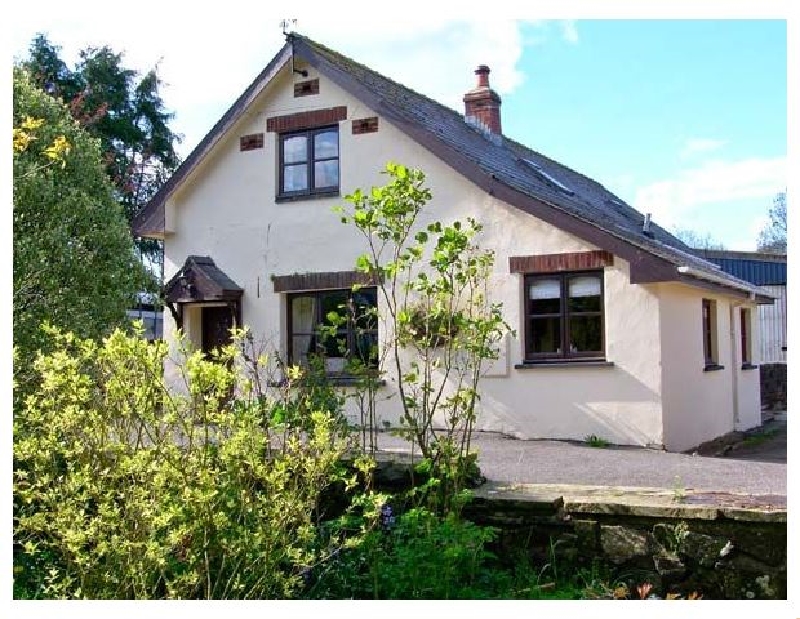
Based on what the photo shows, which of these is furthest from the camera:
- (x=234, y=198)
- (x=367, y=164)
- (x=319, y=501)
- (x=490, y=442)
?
(x=234, y=198)

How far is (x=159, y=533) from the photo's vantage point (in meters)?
5.24

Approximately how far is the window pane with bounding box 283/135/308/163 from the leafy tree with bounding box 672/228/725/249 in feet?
41.5

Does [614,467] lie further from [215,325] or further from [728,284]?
[215,325]

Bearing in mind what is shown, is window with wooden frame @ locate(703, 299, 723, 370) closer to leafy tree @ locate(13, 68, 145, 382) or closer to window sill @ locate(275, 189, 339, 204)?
window sill @ locate(275, 189, 339, 204)

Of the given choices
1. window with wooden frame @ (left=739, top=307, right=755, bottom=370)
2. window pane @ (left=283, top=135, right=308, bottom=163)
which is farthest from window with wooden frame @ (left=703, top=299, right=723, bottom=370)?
window pane @ (left=283, top=135, right=308, bottom=163)

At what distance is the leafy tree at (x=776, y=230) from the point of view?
1141 cm

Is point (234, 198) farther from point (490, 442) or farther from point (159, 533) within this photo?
point (159, 533)

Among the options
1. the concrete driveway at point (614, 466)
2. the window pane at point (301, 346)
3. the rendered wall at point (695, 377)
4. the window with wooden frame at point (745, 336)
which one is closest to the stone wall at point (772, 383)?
the window with wooden frame at point (745, 336)

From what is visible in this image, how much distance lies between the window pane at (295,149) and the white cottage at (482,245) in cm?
2

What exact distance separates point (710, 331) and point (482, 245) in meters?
4.35

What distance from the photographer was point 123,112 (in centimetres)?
2400

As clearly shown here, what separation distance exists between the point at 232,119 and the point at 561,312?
5.80 meters
